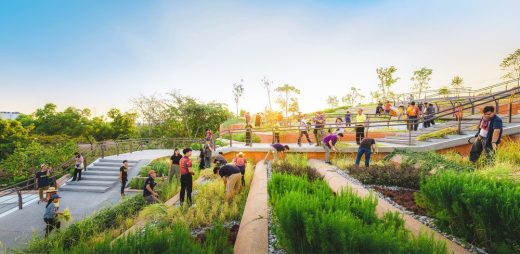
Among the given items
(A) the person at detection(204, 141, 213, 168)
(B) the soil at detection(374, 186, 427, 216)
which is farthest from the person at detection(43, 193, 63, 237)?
(B) the soil at detection(374, 186, 427, 216)

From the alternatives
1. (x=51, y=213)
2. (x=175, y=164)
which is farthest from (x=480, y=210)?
(x=51, y=213)

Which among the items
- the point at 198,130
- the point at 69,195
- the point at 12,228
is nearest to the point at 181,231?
the point at 12,228

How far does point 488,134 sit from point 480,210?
413 centimetres

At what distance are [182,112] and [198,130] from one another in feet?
8.52

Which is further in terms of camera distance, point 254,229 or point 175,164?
point 175,164

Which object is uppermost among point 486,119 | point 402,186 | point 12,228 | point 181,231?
point 486,119

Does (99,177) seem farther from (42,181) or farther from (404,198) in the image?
(404,198)

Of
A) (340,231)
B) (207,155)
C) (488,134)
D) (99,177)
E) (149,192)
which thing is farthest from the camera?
(99,177)

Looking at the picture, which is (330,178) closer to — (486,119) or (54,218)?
(486,119)

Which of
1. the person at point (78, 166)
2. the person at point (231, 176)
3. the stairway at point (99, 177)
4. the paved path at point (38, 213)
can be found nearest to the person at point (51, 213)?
the paved path at point (38, 213)

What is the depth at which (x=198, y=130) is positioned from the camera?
2758cm

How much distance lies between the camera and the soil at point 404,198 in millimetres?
5055

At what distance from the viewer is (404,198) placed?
5.84m

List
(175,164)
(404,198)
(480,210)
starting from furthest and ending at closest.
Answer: (175,164) → (404,198) → (480,210)
